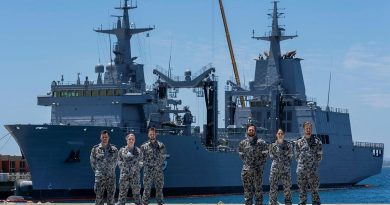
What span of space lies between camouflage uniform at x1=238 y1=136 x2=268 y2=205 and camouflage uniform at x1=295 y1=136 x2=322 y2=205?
2.45ft

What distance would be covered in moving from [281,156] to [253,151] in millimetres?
906

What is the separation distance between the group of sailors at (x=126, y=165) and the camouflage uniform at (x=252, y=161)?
2.14 m

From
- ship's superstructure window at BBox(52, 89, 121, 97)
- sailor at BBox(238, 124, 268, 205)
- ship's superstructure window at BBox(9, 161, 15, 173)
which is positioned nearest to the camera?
sailor at BBox(238, 124, 268, 205)

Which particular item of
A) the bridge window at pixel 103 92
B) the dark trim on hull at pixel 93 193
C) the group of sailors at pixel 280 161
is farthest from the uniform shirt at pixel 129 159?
the bridge window at pixel 103 92

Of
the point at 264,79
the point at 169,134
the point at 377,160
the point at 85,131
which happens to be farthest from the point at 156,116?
the point at 377,160

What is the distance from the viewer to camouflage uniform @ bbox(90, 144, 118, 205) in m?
17.2

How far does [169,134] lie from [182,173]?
9.21 feet

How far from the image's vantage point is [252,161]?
55.9 feet

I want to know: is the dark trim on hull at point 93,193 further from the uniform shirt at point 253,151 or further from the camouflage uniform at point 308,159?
the uniform shirt at point 253,151

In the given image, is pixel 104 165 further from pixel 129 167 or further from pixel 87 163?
pixel 87 163

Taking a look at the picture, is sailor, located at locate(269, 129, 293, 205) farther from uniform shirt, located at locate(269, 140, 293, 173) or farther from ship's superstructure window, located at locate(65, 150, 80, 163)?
ship's superstructure window, located at locate(65, 150, 80, 163)

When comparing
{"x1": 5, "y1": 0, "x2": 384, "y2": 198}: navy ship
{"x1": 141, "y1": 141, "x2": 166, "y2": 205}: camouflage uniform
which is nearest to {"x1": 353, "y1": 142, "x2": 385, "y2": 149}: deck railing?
{"x1": 5, "y1": 0, "x2": 384, "y2": 198}: navy ship

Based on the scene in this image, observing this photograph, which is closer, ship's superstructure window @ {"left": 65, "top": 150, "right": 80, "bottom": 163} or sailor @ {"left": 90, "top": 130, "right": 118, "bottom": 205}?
sailor @ {"left": 90, "top": 130, "right": 118, "bottom": 205}

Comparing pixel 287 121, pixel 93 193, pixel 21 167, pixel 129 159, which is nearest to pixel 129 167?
pixel 129 159
